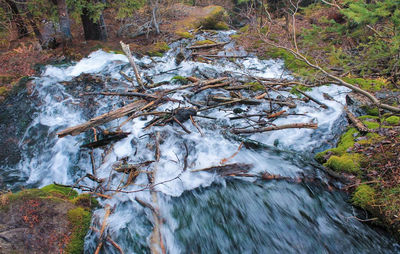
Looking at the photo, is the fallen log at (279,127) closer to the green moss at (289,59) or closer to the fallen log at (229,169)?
the fallen log at (229,169)

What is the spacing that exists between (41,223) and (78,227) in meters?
0.42

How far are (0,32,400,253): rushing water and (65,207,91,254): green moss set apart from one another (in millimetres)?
107

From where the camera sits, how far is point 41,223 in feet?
9.37

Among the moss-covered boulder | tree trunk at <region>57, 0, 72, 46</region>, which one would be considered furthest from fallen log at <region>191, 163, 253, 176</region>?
tree trunk at <region>57, 0, 72, 46</region>

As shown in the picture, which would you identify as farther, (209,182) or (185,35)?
(185,35)

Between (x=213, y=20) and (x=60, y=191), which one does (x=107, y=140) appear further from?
(x=213, y=20)

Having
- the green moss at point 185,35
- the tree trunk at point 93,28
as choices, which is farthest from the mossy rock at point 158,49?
the tree trunk at point 93,28

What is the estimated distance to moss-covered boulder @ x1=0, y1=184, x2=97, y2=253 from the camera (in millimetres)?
2656

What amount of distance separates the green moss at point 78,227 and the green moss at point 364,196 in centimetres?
405

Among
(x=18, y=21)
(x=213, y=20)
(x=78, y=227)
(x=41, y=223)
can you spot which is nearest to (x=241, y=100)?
(x=78, y=227)

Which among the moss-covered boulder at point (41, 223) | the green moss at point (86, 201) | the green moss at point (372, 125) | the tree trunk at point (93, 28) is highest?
the tree trunk at point (93, 28)

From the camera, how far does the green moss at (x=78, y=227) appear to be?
2803 mm

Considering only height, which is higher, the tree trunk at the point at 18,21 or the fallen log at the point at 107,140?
the tree trunk at the point at 18,21

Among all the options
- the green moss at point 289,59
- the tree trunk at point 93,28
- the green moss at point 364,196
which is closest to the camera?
the green moss at point 364,196
